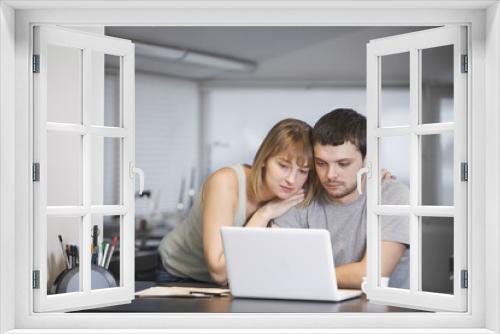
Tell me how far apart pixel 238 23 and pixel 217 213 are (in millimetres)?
2455

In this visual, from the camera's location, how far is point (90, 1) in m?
2.84

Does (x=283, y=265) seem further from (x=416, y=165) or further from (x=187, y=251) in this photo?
(x=187, y=251)

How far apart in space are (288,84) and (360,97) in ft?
2.51

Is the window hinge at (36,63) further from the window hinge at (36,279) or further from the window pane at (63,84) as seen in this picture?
the window hinge at (36,279)

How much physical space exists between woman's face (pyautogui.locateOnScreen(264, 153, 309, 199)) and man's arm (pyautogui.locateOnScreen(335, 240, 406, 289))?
40.7 inches

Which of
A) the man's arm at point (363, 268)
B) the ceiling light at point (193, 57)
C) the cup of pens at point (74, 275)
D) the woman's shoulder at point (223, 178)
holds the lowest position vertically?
the man's arm at point (363, 268)

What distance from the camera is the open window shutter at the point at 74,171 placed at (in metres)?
2.95

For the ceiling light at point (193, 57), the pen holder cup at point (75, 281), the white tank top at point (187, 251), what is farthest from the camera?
the ceiling light at point (193, 57)

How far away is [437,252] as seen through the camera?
26.1ft

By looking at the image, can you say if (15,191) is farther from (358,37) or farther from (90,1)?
(358,37)

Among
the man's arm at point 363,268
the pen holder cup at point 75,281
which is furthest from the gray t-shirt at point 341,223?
the pen holder cup at point 75,281

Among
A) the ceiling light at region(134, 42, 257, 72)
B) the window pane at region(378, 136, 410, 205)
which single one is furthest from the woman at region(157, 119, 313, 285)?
the window pane at region(378, 136, 410, 205)

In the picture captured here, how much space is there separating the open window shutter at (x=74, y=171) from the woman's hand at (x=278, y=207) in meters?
1.87

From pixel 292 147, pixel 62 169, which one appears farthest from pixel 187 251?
pixel 62 169
